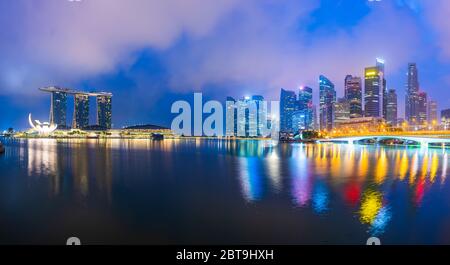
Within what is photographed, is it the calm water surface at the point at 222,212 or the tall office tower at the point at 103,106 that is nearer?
the calm water surface at the point at 222,212

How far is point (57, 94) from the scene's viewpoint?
698cm

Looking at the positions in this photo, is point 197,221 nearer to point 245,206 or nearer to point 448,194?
point 245,206

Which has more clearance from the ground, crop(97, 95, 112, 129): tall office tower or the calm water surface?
crop(97, 95, 112, 129): tall office tower

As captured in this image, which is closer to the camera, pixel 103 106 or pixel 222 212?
pixel 222 212

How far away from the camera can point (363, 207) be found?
Result: 5168 mm

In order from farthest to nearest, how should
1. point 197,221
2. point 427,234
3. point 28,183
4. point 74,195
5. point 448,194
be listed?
point 28,183, point 448,194, point 74,195, point 197,221, point 427,234

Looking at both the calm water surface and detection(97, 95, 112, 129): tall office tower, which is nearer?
the calm water surface

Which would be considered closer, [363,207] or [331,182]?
[363,207]

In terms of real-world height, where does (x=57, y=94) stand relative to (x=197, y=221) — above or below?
above

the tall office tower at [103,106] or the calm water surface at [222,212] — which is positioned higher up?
the tall office tower at [103,106]
